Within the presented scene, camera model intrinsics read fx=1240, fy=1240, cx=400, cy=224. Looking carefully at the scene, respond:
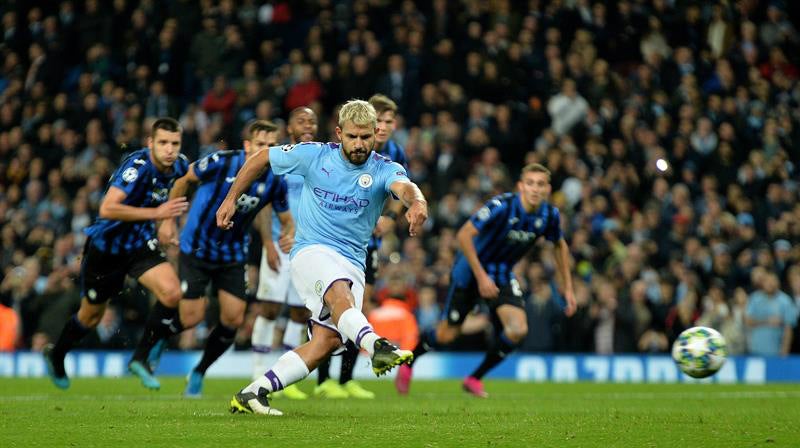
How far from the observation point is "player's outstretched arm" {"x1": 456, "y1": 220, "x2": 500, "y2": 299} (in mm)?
12227

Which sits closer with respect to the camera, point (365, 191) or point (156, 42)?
point (365, 191)

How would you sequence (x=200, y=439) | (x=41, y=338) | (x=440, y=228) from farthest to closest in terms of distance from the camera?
(x=440, y=228) < (x=41, y=338) < (x=200, y=439)

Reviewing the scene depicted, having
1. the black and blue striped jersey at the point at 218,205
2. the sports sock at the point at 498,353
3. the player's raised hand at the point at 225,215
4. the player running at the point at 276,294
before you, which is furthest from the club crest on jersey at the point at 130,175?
the sports sock at the point at 498,353

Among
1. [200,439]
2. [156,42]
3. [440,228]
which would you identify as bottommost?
[200,439]

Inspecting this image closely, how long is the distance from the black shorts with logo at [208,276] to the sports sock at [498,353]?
107 inches

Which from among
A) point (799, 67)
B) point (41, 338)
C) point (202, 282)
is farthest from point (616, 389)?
point (799, 67)

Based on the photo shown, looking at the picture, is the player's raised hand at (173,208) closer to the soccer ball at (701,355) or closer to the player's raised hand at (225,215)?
the player's raised hand at (225,215)

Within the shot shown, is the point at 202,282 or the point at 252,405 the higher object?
the point at 202,282

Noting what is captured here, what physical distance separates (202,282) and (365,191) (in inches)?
151

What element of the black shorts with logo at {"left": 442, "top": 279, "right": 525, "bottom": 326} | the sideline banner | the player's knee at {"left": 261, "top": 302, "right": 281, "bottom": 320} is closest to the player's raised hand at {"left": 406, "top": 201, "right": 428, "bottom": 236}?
the player's knee at {"left": 261, "top": 302, "right": 281, "bottom": 320}

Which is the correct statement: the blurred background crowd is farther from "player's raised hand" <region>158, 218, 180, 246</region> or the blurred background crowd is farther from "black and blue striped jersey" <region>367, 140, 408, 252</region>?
"player's raised hand" <region>158, 218, 180, 246</region>

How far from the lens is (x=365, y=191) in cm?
821

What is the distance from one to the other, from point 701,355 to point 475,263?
237 cm

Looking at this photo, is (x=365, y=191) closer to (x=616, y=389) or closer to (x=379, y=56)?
(x=616, y=389)
